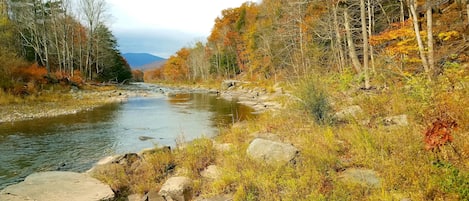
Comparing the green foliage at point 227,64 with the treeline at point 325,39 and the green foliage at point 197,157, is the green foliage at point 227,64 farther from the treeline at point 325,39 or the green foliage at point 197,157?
the green foliage at point 197,157

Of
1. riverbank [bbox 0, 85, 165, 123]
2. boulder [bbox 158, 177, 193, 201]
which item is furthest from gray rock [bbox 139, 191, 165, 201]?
riverbank [bbox 0, 85, 165, 123]

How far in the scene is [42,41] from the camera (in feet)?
122

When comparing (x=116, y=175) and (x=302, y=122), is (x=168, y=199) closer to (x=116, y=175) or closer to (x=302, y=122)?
(x=116, y=175)

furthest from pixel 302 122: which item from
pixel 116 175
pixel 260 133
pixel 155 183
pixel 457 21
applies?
pixel 457 21

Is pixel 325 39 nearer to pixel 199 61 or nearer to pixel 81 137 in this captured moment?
pixel 81 137

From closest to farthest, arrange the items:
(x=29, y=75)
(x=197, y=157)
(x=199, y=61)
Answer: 1. (x=197, y=157)
2. (x=29, y=75)
3. (x=199, y=61)

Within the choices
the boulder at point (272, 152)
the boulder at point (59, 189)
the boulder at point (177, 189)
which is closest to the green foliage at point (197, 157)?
the boulder at point (177, 189)

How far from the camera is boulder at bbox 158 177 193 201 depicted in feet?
17.6

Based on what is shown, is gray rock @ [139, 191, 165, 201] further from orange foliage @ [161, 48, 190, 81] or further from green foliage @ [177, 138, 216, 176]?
orange foliage @ [161, 48, 190, 81]

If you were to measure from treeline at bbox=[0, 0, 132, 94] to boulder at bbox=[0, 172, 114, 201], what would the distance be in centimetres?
1798

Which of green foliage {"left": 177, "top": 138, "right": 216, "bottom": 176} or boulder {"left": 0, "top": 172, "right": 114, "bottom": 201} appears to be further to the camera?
green foliage {"left": 177, "top": 138, "right": 216, "bottom": 176}

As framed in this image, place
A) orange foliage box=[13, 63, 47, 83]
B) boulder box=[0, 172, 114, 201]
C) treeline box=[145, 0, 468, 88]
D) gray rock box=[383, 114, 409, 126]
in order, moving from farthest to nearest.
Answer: orange foliage box=[13, 63, 47, 83] → treeline box=[145, 0, 468, 88] → gray rock box=[383, 114, 409, 126] → boulder box=[0, 172, 114, 201]

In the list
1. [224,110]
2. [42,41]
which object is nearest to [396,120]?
[224,110]

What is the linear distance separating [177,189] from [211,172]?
2.52ft
